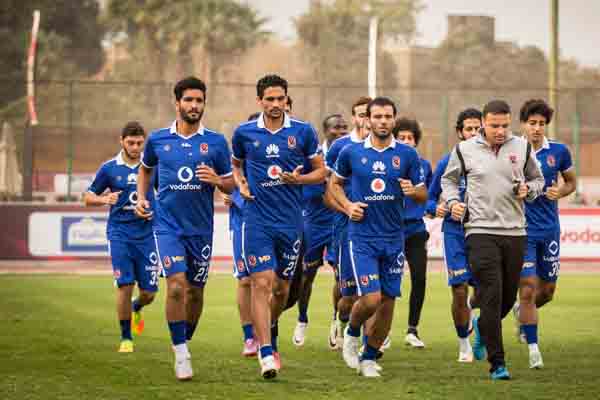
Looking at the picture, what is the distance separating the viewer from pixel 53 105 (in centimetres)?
5134

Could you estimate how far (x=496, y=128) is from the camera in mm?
9414

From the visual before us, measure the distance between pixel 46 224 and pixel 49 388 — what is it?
48.2 feet

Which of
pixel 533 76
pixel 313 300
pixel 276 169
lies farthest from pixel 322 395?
pixel 533 76

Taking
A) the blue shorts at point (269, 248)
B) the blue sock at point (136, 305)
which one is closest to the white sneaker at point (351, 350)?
the blue shorts at point (269, 248)

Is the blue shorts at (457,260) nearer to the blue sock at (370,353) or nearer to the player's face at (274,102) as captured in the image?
the blue sock at (370,353)

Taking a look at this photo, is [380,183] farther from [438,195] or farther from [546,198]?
[438,195]

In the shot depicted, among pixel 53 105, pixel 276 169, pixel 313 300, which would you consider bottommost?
pixel 313 300

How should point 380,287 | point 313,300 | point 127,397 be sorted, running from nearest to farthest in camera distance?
point 127,397 < point 380,287 < point 313,300

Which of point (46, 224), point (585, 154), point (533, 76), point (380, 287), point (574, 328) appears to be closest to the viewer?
point (380, 287)

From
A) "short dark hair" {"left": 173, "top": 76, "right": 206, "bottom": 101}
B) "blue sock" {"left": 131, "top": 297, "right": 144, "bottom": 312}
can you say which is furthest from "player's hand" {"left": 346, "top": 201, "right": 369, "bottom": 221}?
"blue sock" {"left": 131, "top": 297, "right": 144, "bottom": 312}

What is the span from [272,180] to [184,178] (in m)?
0.75

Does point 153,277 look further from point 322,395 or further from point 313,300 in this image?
point 313,300

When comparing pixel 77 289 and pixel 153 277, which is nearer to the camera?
pixel 153 277

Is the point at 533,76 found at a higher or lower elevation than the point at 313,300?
higher
